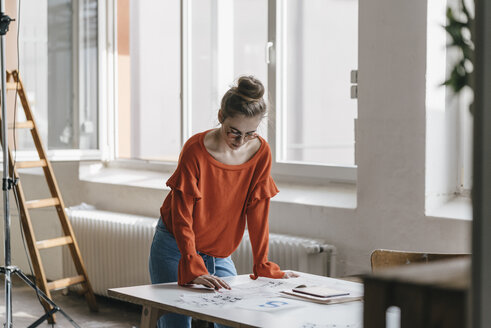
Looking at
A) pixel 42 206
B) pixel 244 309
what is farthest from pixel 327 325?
pixel 42 206

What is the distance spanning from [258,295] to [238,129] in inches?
23.1

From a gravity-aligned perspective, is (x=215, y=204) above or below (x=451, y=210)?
above

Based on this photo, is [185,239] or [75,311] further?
[75,311]

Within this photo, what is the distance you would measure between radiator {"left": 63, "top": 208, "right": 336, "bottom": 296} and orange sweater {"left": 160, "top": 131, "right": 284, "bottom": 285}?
1.19 metres

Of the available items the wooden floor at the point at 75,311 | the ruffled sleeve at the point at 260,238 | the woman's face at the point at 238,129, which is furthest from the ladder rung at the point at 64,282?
Answer: the woman's face at the point at 238,129

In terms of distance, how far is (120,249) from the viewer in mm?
4734

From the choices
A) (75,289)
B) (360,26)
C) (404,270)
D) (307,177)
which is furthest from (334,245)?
(404,270)

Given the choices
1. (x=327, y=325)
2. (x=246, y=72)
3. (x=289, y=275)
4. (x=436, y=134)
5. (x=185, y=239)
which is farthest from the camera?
(x=246, y=72)

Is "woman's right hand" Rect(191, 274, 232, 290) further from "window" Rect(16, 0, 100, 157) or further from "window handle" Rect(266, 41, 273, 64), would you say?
"window" Rect(16, 0, 100, 157)

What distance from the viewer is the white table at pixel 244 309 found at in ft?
6.35

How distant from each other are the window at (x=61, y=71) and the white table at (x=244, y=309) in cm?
312

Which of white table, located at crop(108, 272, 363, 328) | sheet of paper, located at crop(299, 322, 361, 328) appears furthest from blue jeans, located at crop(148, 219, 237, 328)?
sheet of paper, located at crop(299, 322, 361, 328)

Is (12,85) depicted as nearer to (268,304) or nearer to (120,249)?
(120,249)

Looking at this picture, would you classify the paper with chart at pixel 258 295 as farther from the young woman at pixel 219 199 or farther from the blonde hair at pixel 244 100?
the blonde hair at pixel 244 100
